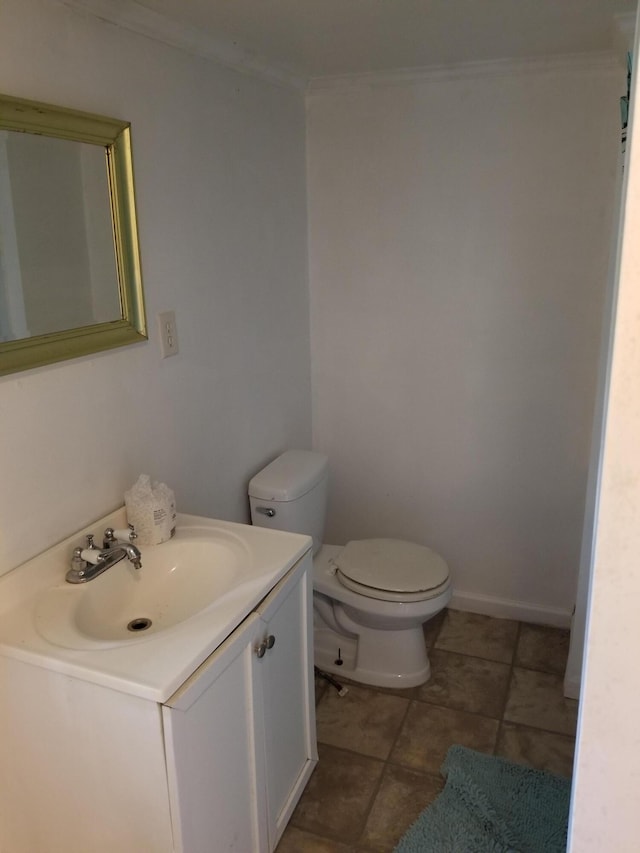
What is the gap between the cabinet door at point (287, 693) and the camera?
158 cm

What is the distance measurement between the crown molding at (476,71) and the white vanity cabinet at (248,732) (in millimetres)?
1706

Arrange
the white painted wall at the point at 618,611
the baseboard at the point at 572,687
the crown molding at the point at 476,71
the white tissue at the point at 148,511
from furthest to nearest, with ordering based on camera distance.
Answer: the baseboard at the point at 572,687 → the crown molding at the point at 476,71 → the white tissue at the point at 148,511 → the white painted wall at the point at 618,611

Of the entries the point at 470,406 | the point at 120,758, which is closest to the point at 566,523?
the point at 470,406

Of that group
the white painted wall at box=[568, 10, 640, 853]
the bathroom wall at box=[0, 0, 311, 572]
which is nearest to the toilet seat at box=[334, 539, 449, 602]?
the bathroom wall at box=[0, 0, 311, 572]

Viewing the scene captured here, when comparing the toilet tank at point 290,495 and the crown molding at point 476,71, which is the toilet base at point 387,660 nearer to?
the toilet tank at point 290,495

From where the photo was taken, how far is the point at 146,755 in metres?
1.24

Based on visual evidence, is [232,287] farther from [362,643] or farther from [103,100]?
[362,643]

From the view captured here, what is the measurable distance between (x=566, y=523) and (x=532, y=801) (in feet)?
3.35

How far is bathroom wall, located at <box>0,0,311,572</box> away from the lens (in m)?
1.45

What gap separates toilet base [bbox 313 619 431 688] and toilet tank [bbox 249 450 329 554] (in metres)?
0.38

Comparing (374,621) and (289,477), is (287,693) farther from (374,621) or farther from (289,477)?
(289,477)

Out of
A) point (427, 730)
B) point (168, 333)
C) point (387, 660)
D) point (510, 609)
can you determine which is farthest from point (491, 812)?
point (168, 333)

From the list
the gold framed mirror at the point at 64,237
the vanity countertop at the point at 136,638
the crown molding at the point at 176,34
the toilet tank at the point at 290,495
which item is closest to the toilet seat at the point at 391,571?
the toilet tank at the point at 290,495

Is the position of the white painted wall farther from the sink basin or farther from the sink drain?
the sink drain
